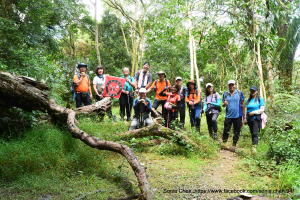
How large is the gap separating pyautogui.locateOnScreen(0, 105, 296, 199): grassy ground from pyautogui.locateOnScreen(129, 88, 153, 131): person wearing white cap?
922 millimetres

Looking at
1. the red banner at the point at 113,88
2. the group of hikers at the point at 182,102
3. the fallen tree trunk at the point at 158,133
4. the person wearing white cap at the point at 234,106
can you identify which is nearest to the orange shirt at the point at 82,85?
the group of hikers at the point at 182,102

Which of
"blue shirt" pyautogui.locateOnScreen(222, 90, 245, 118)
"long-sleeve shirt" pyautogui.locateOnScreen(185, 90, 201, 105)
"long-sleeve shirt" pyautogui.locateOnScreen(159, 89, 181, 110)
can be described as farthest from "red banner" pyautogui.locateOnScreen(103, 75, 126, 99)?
"blue shirt" pyautogui.locateOnScreen(222, 90, 245, 118)

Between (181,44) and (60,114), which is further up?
(181,44)

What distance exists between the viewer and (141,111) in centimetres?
592

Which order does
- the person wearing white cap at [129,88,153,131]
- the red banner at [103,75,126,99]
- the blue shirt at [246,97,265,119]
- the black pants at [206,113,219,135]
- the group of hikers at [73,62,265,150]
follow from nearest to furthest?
the blue shirt at [246,97,265,119]
the group of hikers at [73,62,265,150]
the person wearing white cap at [129,88,153,131]
the black pants at [206,113,219,135]
the red banner at [103,75,126,99]

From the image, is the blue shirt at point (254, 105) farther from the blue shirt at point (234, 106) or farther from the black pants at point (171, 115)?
the black pants at point (171, 115)

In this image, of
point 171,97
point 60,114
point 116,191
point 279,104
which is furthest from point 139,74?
point 279,104

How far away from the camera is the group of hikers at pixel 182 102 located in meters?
5.75

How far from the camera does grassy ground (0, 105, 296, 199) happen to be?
3.12 meters

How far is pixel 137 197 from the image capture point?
2.96 meters

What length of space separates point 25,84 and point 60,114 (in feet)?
3.64

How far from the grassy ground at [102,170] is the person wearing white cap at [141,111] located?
0.92 m

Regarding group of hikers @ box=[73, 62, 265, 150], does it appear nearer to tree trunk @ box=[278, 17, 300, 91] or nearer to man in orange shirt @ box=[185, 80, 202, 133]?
man in orange shirt @ box=[185, 80, 202, 133]

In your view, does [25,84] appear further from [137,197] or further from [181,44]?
[181,44]
